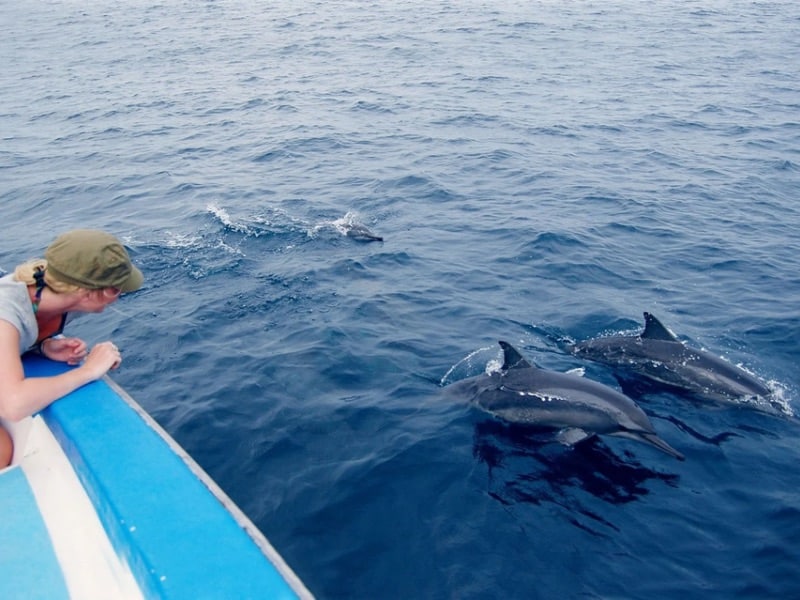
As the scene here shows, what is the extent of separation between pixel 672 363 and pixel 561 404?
214cm

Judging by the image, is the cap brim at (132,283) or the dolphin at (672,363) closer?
the cap brim at (132,283)

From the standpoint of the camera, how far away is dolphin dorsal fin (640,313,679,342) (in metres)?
9.14

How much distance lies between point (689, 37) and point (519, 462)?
37.3 meters

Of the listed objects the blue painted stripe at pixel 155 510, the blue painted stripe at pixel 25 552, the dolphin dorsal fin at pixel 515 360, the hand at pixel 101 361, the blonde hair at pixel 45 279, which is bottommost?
the dolphin dorsal fin at pixel 515 360

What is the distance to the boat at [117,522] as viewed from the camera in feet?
11.8

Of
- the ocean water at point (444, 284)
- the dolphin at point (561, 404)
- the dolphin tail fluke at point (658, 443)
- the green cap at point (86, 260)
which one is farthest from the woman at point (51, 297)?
the dolphin tail fluke at point (658, 443)

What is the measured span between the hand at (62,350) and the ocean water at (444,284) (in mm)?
2209

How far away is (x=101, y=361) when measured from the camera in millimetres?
5188

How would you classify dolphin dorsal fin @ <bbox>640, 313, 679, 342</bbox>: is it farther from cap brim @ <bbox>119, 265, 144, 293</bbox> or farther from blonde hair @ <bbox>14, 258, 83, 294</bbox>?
blonde hair @ <bbox>14, 258, 83, 294</bbox>

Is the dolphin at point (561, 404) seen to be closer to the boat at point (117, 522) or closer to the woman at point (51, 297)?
the boat at point (117, 522)

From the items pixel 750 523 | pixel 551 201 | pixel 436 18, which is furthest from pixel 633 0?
pixel 750 523

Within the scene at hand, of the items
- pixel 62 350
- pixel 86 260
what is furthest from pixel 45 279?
pixel 62 350

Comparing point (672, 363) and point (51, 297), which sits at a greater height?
point (51, 297)

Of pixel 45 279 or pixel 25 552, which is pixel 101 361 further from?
pixel 25 552
